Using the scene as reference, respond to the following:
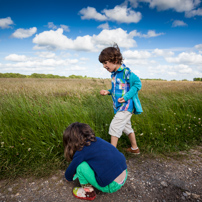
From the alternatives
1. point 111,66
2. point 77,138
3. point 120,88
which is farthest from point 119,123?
point 77,138

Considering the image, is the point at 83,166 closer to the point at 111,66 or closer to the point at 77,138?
the point at 77,138

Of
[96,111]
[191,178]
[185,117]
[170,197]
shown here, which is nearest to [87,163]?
[170,197]

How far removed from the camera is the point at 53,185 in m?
2.11

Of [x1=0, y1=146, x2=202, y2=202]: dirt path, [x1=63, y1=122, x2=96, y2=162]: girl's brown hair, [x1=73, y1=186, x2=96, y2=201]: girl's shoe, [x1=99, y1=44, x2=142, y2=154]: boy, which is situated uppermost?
[x1=99, y1=44, x2=142, y2=154]: boy

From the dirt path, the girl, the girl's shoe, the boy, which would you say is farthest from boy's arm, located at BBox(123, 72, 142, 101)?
the girl's shoe

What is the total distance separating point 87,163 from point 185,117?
10.1ft

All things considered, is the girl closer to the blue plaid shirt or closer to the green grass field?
the green grass field

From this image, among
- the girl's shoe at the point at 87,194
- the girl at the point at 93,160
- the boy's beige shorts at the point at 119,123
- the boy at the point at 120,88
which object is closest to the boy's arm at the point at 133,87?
the boy at the point at 120,88

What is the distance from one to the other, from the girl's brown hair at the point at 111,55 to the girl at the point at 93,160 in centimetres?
121

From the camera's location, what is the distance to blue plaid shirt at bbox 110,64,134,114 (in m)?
2.57

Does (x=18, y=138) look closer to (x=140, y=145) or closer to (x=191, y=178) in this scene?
(x=140, y=145)

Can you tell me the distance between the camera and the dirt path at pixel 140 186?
6.26 ft

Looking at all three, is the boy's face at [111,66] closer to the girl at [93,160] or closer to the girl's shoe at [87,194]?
the girl at [93,160]

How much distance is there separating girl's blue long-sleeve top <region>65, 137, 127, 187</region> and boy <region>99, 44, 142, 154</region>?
84cm
